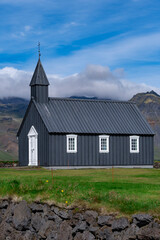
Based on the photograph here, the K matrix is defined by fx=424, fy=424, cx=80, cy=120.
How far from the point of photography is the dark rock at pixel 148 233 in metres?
Result: 13.1

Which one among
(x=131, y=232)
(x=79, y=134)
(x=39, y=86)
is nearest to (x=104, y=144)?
(x=79, y=134)

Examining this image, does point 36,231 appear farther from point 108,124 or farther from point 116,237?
point 108,124

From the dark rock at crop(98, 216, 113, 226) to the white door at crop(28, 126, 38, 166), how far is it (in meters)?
27.8

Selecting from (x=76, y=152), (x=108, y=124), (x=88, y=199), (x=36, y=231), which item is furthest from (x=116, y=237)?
(x=108, y=124)

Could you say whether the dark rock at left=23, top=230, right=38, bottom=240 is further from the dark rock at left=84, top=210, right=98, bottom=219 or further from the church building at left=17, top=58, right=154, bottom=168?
the church building at left=17, top=58, right=154, bottom=168

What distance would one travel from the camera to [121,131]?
43.2 meters

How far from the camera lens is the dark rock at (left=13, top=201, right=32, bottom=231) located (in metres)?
18.1

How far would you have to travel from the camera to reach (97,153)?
138ft

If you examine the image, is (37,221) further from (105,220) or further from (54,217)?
(105,220)

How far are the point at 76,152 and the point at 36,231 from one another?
23501 millimetres

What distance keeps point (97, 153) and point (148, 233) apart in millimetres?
28871

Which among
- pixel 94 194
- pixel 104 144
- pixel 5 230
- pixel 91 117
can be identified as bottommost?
pixel 5 230

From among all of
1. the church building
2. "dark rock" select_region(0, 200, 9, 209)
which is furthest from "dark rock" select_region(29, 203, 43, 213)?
the church building

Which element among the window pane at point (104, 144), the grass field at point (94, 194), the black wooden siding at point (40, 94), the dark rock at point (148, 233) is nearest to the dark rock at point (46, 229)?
the grass field at point (94, 194)
